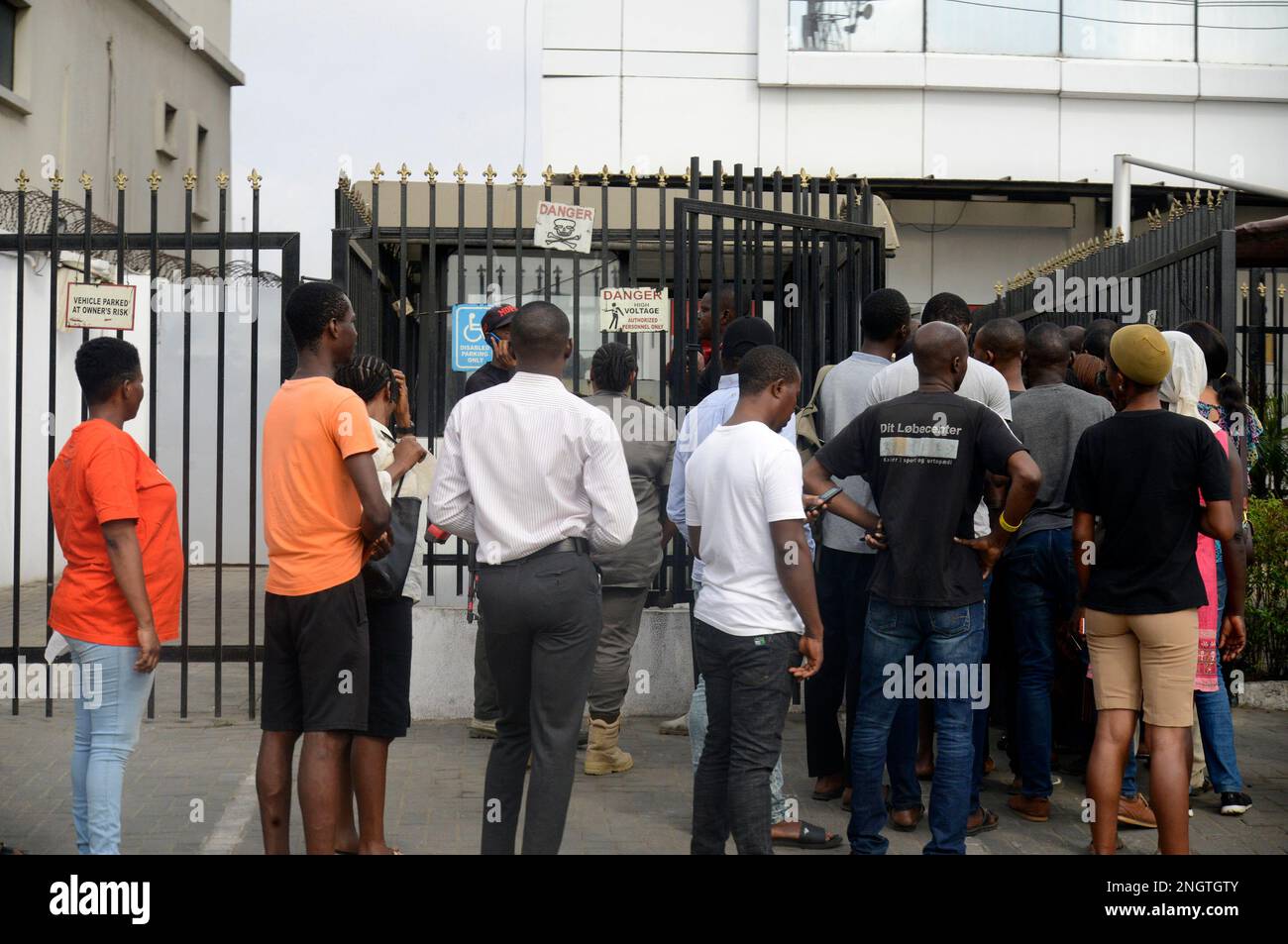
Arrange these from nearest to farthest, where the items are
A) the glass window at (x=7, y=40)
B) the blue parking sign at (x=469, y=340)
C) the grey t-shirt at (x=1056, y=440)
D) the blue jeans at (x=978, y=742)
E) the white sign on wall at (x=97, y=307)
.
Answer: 1. the blue jeans at (x=978, y=742)
2. the grey t-shirt at (x=1056, y=440)
3. the white sign on wall at (x=97, y=307)
4. the blue parking sign at (x=469, y=340)
5. the glass window at (x=7, y=40)

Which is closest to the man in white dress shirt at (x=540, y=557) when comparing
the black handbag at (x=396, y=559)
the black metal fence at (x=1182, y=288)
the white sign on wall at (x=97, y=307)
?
the black handbag at (x=396, y=559)

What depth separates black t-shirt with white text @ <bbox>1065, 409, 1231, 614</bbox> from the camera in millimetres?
4711

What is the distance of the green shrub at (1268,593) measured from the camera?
771 centimetres

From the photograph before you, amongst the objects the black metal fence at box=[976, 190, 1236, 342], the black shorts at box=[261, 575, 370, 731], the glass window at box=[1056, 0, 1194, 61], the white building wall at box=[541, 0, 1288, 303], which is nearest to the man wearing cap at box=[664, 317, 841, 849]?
the black shorts at box=[261, 575, 370, 731]

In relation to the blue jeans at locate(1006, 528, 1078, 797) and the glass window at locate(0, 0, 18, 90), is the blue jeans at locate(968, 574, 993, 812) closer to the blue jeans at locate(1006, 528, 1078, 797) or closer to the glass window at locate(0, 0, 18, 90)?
the blue jeans at locate(1006, 528, 1078, 797)

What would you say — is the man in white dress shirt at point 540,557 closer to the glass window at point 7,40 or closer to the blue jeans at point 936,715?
the blue jeans at point 936,715

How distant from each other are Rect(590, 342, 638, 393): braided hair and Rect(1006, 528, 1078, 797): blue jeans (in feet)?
6.43

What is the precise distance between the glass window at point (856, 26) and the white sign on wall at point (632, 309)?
33.3ft

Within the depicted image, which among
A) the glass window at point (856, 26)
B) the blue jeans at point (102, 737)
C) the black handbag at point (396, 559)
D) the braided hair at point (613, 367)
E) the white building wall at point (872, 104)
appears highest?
the glass window at point (856, 26)

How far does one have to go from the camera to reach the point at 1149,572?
4.74m

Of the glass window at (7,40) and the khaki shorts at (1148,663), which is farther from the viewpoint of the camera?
the glass window at (7,40)

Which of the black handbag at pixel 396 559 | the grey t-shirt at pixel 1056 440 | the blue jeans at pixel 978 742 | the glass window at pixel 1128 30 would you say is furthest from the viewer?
the glass window at pixel 1128 30

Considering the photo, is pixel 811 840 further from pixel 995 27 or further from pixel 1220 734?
pixel 995 27

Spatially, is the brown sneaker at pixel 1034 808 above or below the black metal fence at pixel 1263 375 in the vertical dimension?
below
